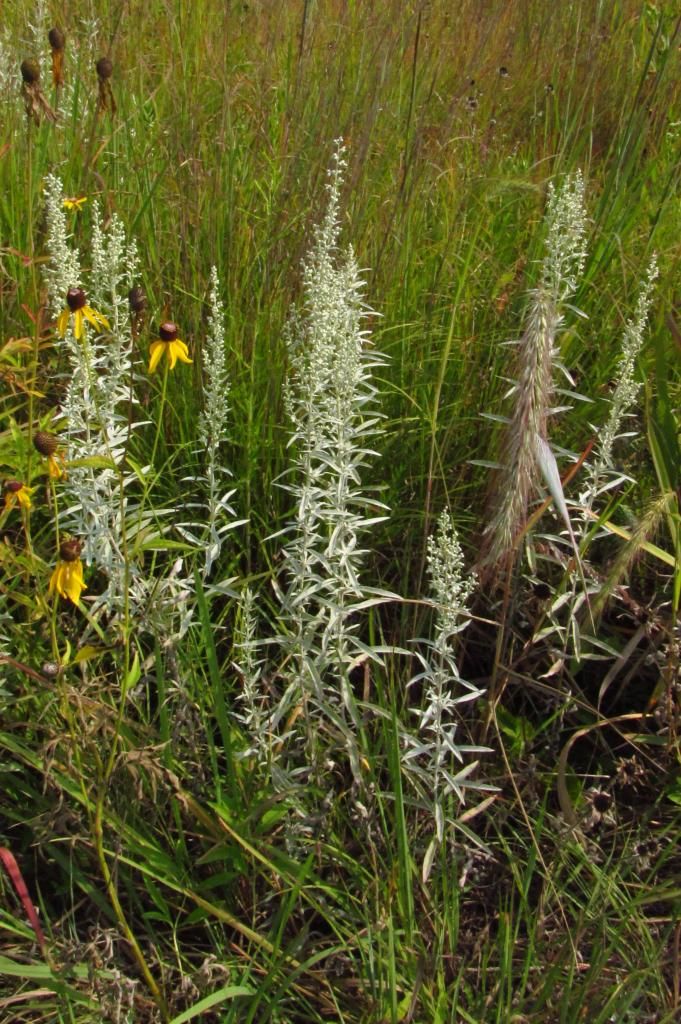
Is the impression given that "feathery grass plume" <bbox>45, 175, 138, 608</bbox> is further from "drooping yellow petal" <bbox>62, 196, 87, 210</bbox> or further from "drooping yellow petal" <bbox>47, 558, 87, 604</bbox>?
"drooping yellow petal" <bbox>47, 558, 87, 604</bbox>

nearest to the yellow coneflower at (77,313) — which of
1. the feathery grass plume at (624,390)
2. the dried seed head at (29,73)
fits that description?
the dried seed head at (29,73)

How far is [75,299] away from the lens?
4.93 feet

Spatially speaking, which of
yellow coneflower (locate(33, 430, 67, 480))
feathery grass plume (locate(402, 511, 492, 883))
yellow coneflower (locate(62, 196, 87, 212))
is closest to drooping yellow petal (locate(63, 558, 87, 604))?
yellow coneflower (locate(33, 430, 67, 480))

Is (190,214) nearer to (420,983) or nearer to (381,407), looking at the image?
(381,407)

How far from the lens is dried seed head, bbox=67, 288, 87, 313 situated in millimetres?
1496

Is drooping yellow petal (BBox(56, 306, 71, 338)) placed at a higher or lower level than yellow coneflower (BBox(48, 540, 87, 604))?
higher

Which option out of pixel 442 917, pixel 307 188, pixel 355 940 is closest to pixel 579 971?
pixel 442 917

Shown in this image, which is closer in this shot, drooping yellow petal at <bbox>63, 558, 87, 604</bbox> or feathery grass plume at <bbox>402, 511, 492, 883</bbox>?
drooping yellow petal at <bbox>63, 558, 87, 604</bbox>

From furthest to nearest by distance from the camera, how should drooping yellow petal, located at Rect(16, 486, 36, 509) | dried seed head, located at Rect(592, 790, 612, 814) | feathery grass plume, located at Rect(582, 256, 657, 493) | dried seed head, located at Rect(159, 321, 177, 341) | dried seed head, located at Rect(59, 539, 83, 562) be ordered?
feathery grass plume, located at Rect(582, 256, 657, 493), dried seed head, located at Rect(592, 790, 612, 814), dried seed head, located at Rect(159, 321, 177, 341), drooping yellow petal, located at Rect(16, 486, 36, 509), dried seed head, located at Rect(59, 539, 83, 562)

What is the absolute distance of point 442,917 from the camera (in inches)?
62.3

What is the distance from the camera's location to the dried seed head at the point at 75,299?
4.91 ft

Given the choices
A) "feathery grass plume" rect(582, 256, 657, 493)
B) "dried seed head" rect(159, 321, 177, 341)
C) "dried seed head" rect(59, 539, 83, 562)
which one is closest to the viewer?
"dried seed head" rect(59, 539, 83, 562)

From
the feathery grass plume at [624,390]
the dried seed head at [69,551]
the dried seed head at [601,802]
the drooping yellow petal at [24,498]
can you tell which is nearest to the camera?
the dried seed head at [69,551]

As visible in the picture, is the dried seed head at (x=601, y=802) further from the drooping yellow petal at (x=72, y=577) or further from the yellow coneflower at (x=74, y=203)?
the yellow coneflower at (x=74, y=203)
